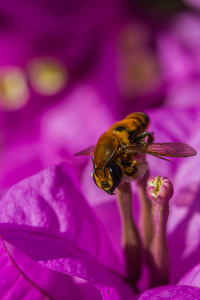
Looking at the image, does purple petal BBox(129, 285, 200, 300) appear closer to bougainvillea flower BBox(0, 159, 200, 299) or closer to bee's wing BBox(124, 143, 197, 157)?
bougainvillea flower BBox(0, 159, 200, 299)

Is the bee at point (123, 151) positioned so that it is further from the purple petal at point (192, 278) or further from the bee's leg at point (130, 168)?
the purple petal at point (192, 278)

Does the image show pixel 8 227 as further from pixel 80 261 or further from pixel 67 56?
pixel 67 56

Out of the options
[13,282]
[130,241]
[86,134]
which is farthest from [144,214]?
[86,134]

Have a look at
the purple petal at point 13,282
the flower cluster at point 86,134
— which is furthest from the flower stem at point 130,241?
the purple petal at point 13,282

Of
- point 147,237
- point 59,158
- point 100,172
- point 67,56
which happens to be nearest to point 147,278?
point 147,237

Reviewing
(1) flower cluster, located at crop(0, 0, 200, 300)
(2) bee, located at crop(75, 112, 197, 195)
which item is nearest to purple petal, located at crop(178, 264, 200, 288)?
(1) flower cluster, located at crop(0, 0, 200, 300)

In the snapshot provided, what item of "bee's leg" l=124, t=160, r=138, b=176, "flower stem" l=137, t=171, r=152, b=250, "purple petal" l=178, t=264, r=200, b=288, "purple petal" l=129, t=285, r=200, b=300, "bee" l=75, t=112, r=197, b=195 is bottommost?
"purple petal" l=178, t=264, r=200, b=288

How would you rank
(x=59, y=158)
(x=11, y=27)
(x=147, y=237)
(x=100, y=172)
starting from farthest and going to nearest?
(x=11, y=27) → (x=59, y=158) → (x=147, y=237) → (x=100, y=172)
